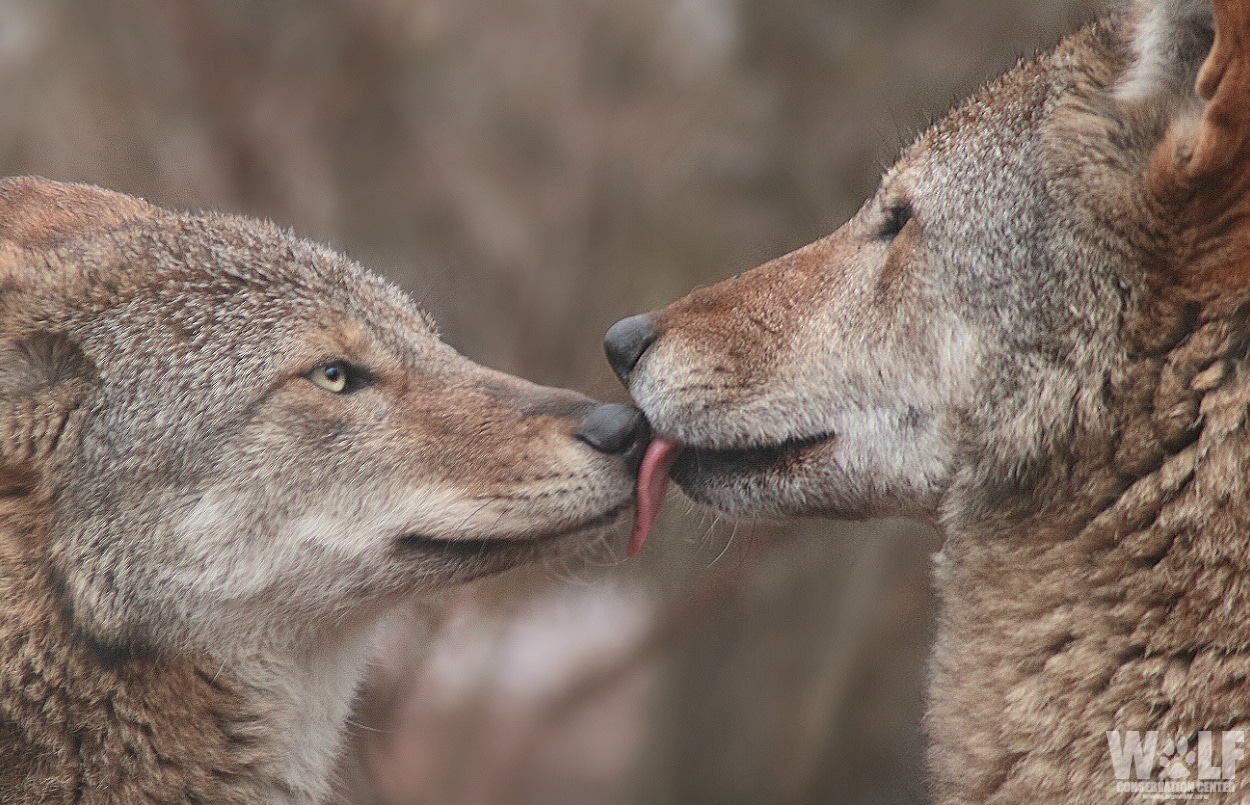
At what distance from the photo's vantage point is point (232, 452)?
11.2 feet

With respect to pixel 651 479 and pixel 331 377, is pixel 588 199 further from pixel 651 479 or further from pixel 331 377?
pixel 651 479

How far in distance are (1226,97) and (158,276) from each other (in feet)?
8.71

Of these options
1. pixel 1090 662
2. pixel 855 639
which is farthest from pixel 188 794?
pixel 855 639

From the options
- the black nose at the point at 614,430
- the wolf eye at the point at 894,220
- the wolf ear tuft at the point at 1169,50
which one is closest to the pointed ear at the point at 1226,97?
the wolf ear tuft at the point at 1169,50

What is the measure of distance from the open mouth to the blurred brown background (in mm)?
3343

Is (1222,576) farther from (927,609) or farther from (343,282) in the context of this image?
(927,609)

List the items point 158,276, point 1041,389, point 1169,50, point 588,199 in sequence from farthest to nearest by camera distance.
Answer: point 588,199
point 158,276
point 1041,389
point 1169,50

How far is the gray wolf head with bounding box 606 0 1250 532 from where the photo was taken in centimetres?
262

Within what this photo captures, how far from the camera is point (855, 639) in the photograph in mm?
7594

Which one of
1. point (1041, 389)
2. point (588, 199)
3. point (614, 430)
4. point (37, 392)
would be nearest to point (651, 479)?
point (614, 430)

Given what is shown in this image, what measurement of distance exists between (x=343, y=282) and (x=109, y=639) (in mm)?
1253

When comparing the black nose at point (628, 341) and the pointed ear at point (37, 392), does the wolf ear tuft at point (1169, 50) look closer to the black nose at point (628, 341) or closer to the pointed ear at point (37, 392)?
the black nose at point (628, 341)

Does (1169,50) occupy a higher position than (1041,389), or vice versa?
(1169,50)
